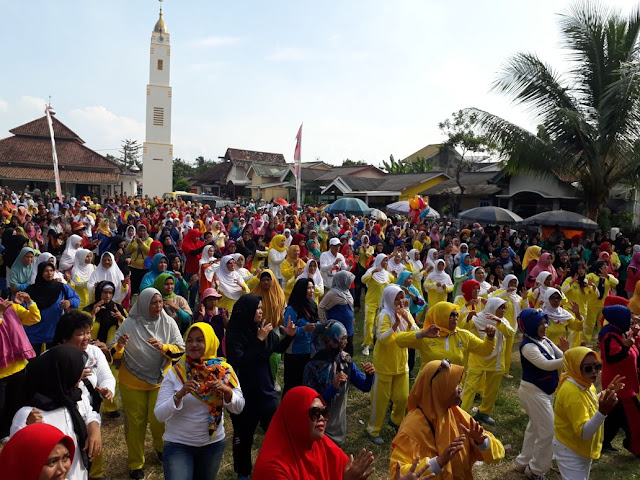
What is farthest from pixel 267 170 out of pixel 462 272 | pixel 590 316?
pixel 590 316

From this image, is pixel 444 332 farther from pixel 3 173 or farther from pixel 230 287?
pixel 3 173

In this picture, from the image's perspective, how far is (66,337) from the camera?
3.27 metres

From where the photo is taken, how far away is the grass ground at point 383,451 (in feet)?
14.2

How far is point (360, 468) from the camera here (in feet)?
7.54

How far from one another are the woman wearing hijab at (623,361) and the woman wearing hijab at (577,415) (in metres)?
1.16

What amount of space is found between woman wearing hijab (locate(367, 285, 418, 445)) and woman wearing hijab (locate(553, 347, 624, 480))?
1.46 meters

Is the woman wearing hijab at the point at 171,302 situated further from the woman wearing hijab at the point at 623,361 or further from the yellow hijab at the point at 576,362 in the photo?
the woman wearing hijab at the point at 623,361

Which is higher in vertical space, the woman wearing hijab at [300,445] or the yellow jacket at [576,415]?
the woman wearing hijab at [300,445]

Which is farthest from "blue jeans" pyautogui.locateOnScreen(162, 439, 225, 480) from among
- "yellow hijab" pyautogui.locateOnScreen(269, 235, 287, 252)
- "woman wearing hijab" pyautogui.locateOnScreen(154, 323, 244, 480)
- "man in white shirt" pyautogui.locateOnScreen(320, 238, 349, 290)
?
"yellow hijab" pyautogui.locateOnScreen(269, 235, 287, 252)

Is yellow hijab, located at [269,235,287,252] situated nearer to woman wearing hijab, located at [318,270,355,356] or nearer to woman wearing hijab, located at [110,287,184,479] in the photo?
woman wearing hijab, located at [318,270,355,356]

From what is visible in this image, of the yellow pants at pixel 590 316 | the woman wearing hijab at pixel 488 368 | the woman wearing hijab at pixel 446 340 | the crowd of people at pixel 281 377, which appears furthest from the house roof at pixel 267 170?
the woman wearing hijab at pixel 446 340

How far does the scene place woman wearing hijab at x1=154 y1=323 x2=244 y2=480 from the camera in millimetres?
3051

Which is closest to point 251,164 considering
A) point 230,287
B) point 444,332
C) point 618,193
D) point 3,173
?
point 3,173

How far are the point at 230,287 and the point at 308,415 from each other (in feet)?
15.2
